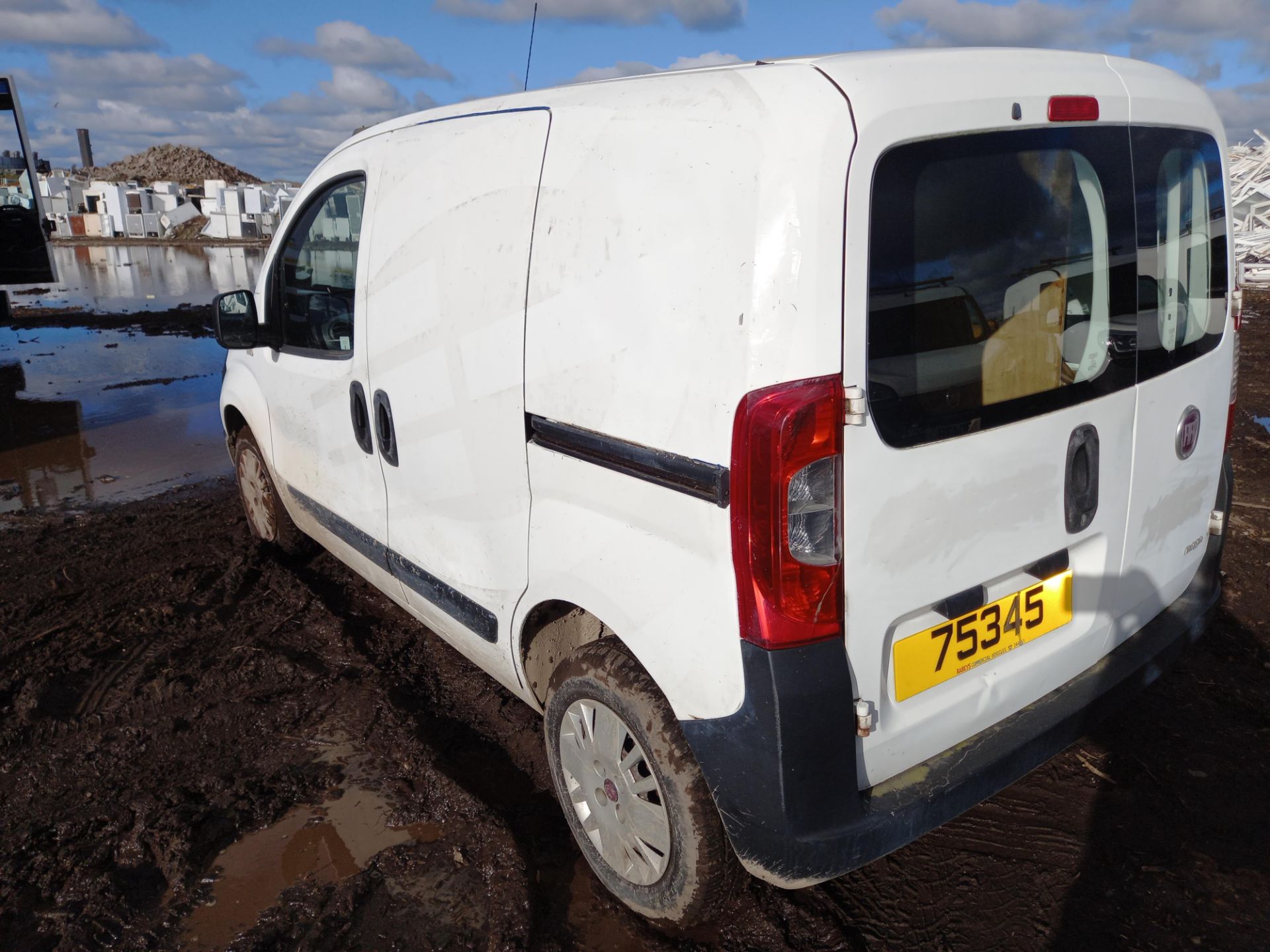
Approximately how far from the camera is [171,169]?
220ft

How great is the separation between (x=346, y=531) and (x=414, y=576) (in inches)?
24.9

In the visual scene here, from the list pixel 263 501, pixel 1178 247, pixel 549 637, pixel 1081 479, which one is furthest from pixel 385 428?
pixel 1178 247

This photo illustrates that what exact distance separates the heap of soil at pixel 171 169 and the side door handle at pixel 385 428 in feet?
225

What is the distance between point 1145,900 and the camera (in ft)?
7.66

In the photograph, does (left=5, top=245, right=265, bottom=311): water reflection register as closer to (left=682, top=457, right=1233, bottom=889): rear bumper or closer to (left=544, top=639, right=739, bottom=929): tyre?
(left=544, top=639, right=739, bottom=929): tyre

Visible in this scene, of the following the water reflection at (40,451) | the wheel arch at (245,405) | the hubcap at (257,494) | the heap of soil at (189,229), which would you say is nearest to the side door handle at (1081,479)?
the wheel arch at (245,405)

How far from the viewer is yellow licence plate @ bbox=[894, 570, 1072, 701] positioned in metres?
1.93

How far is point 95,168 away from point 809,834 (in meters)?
81.5

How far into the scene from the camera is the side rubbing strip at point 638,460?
5.85 feet

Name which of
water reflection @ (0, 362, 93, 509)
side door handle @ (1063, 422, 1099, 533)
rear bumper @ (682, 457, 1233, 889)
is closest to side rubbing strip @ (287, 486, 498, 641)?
rear bumper @ (682, 457, 1233, 889)

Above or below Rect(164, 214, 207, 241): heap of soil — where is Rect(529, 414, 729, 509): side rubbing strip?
below

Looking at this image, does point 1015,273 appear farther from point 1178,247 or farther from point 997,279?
point 1178,247

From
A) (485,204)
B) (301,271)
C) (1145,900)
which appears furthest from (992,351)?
(301,271)

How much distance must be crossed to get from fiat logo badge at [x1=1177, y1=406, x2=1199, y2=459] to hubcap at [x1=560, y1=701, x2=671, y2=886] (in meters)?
1.67
